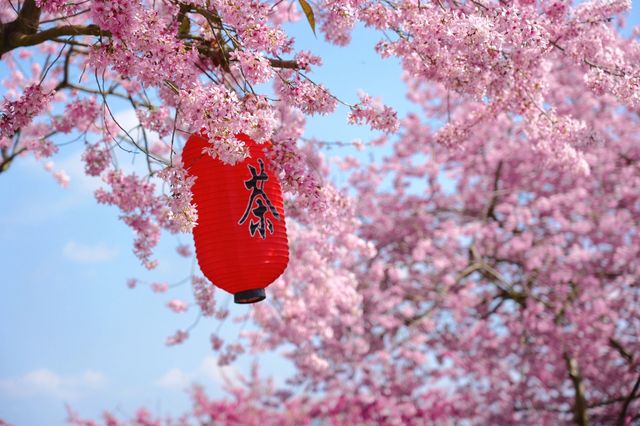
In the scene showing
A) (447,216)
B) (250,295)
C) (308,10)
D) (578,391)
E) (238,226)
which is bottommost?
(250,295)

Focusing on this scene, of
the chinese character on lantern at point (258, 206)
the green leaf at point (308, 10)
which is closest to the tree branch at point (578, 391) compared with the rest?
the chinese character on lantern at point (258, 206)

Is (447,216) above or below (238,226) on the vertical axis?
above

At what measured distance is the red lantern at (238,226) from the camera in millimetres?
3588

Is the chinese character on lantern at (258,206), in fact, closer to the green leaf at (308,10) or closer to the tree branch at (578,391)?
the green leaf at (308,10)

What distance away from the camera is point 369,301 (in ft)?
32.4

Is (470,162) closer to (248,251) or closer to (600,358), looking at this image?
(600,358)

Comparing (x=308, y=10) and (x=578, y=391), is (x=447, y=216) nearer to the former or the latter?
(x=578, y=391)

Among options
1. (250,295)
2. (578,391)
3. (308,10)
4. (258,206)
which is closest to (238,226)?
(258,206)

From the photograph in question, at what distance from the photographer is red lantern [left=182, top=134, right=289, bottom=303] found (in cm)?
359

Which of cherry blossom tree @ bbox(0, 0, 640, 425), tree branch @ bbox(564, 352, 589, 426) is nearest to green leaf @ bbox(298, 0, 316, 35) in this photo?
cherry blossom tree @ bbox(0, 0, 640, 425)

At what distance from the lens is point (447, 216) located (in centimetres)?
1067

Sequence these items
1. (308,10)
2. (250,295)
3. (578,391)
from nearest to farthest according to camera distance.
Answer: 1. (308,10)
2. (250,295)
3. (578,391)

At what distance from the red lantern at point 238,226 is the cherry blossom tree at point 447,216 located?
0.81 feet

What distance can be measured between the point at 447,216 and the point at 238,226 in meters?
7.45
